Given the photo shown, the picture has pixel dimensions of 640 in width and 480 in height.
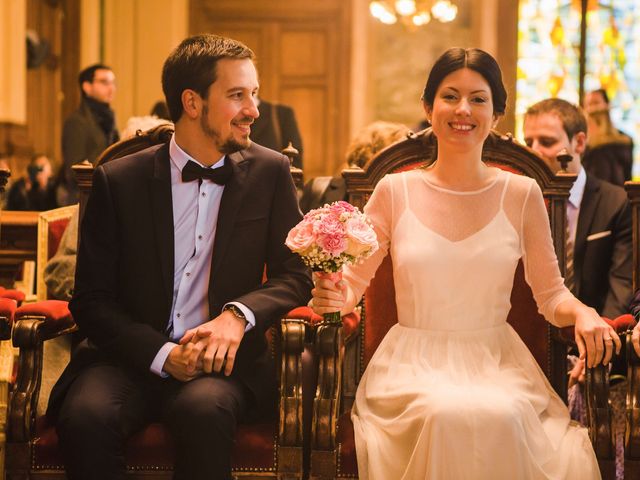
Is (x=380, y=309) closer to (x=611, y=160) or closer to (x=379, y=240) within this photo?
(x=379, y=240)

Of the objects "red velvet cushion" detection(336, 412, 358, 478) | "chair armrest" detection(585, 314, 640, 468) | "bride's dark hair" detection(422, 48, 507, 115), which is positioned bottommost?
"red velvet cushion" detection(336, 412, 358, 478)

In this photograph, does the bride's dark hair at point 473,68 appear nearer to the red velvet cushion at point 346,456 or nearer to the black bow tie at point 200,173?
the black bow tie at point 200,173

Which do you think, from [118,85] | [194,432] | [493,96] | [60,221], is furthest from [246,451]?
[118,85]

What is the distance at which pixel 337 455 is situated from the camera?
2.64m

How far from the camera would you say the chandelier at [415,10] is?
27.1ft

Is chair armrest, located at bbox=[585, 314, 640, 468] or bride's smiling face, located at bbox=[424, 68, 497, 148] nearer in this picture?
chair armrest, located at bbox=[585, 314, 640, 468]

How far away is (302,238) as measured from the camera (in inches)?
99.3

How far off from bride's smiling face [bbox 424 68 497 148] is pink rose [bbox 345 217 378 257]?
49 cm

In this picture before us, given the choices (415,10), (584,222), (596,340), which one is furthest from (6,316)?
(415,10)

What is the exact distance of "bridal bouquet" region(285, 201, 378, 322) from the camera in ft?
8.17

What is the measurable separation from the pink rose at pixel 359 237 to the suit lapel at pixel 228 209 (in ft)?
1.31

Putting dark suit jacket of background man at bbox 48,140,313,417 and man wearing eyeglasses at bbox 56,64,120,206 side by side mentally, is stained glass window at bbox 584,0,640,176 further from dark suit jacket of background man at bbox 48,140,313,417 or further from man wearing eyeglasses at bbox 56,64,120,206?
dark suit jacket of background man at bbox 48,140,313,417

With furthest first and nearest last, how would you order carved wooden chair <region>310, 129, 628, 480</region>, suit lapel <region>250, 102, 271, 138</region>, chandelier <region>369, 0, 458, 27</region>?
1. chandelier <region>369, 0, 458, 27</region>
2. suit lapel <region>250, 102, 271, 138</region>
3. carved wooden chair <region>310, 129, 628, 480</region>

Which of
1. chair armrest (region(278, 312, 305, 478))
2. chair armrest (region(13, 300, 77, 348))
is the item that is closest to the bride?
chair armrest (region(278, 312, 305, 478))
